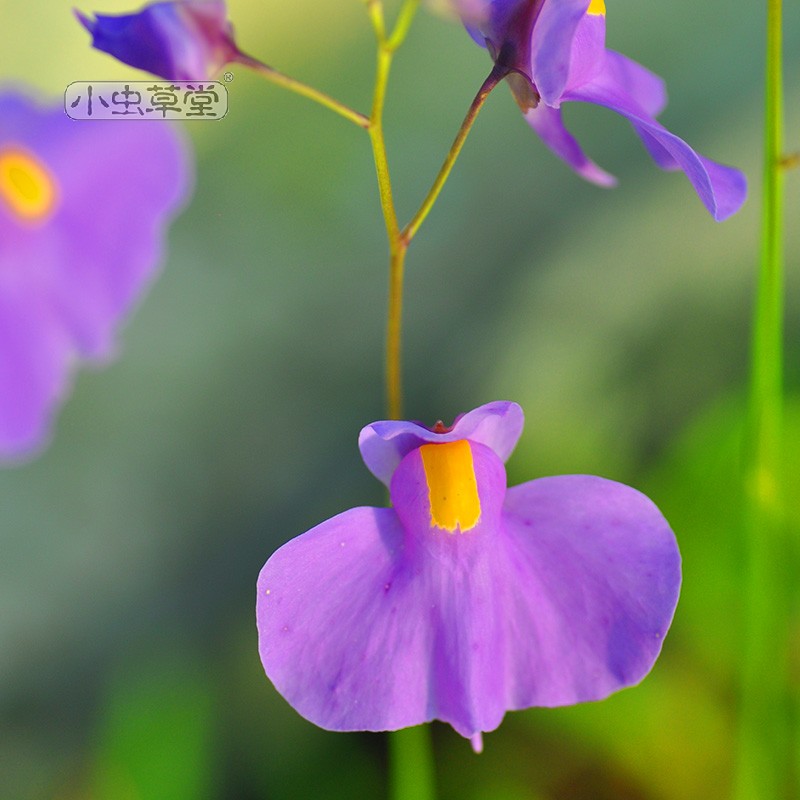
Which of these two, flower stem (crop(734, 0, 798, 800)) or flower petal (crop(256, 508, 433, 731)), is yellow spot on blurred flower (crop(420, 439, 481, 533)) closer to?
flower petal (crop(256, 508, 433, 731))

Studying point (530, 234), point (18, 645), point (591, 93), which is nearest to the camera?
point (591, 93)

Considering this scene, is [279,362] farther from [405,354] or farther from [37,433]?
[37,433]

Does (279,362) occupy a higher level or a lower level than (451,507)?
higher

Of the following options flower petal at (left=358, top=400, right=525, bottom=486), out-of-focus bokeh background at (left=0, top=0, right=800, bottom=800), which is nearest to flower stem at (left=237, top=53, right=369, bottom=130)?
flower petal at (left=358, top=400, right=525, bottom=486)

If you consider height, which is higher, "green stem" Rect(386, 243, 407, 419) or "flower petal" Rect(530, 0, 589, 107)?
"flower petal" Rect(530, 0, 589, 107)

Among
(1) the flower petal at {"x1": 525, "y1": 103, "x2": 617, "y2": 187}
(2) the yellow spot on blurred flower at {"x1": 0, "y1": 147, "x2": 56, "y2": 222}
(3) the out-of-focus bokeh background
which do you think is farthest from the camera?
(3) the out-of-focus bokeh background

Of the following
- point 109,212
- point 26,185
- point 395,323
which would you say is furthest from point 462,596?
point 26,185

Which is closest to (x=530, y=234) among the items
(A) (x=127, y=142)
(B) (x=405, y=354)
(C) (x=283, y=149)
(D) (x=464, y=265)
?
(D) (x=464, y=265)
